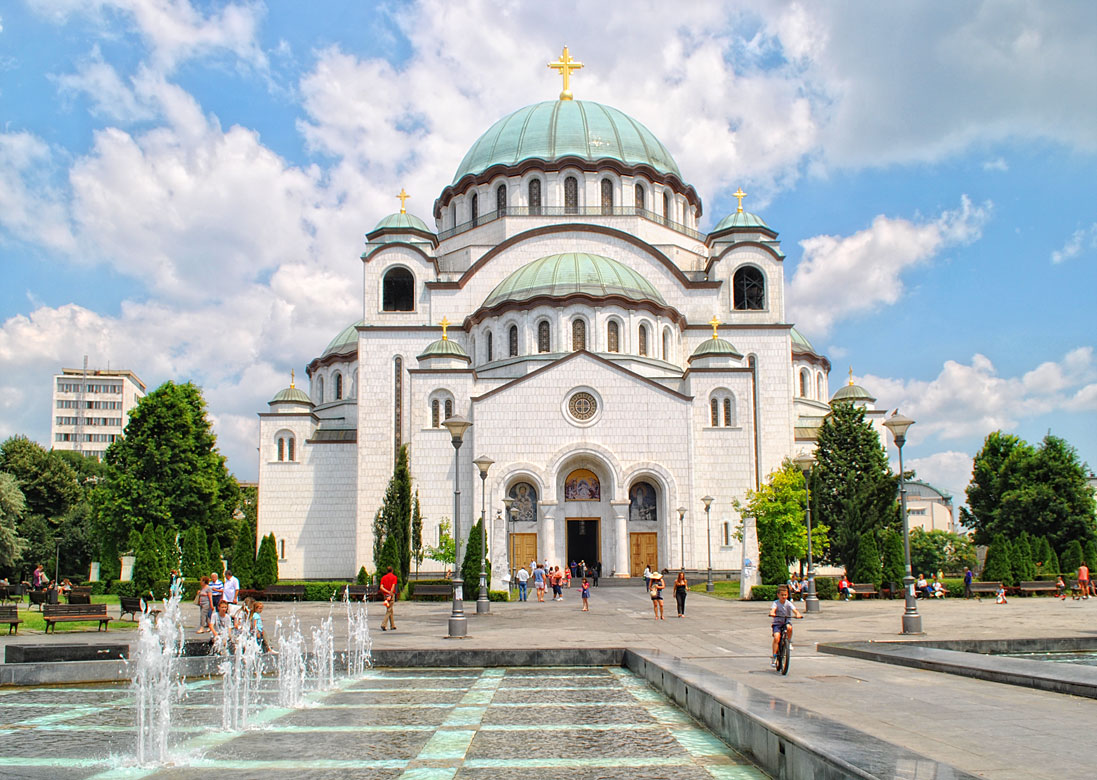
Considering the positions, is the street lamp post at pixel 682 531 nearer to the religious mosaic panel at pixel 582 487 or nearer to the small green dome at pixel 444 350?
the religious mosaic panel at pixel 582 487

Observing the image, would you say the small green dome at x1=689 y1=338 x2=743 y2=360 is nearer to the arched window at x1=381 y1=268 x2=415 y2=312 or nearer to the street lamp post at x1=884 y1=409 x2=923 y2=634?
the arched window at x1=381 y1=268 x2=415 y2=312

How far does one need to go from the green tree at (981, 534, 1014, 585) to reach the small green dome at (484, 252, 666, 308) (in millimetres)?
16357

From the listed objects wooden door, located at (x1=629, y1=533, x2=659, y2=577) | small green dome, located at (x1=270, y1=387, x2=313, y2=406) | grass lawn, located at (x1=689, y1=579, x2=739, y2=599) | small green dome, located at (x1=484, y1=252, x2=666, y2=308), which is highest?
small green dome, located at (x1=484, y1=252, x2=666, y2=308)

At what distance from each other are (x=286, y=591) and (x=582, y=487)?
42.0ft

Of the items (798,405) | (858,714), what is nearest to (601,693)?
(858,714)

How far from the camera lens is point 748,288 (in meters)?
44.9

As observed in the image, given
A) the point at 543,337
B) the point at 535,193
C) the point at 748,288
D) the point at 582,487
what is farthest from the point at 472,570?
the point at 748,288

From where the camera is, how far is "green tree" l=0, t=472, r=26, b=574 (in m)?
37.3

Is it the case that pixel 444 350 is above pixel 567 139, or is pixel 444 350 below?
below

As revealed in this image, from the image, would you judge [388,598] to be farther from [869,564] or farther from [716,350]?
[716,350]

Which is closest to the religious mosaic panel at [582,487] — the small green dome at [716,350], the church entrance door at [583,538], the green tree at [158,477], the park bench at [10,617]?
the church entrance door at [583,538]

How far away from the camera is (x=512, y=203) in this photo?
45031 mm

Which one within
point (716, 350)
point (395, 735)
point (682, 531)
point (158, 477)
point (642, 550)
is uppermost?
point (716, 350)

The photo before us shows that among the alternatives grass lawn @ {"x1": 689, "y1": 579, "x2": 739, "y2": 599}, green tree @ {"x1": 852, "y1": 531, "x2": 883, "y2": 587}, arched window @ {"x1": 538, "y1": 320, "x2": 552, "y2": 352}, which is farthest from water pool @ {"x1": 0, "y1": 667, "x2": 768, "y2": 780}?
arched window @ {"x1": 538, "y1": 320, "x2": 552, "y2": 352}
